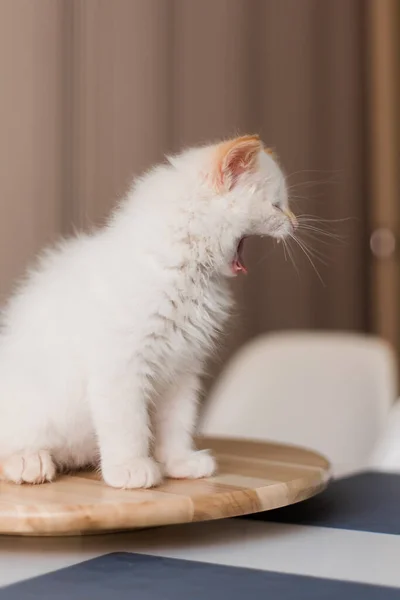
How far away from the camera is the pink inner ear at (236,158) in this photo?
88cm

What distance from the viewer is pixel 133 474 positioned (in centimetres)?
83

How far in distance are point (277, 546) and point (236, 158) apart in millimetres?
404

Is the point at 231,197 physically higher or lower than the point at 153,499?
higher

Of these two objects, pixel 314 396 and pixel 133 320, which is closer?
pixel 133 320

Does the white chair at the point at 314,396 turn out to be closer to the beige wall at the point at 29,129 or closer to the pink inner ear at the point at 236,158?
the beige wall at the point at 29,129

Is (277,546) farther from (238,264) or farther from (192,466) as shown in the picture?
(238,264)

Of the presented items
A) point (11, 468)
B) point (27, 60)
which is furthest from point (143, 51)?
point (11, 468)

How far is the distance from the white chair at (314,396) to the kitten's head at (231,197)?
933 millimetres

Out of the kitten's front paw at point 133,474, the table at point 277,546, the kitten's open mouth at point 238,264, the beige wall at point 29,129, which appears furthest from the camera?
the beige wall at point 29,129

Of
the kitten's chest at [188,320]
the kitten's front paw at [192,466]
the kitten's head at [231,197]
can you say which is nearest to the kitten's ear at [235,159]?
the kitten's head at [231,197]

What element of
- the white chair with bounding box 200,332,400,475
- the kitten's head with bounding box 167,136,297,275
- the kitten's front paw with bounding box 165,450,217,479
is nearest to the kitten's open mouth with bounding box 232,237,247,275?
the kitten's head with bounding box 167,136,297,275

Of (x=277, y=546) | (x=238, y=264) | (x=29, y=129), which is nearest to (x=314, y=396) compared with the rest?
(x=29, y=129)

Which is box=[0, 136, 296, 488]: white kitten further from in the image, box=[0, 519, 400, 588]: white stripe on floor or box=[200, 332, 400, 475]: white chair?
box=[200, 332, 400, 475]: white chair

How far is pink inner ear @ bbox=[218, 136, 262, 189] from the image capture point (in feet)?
2.88
